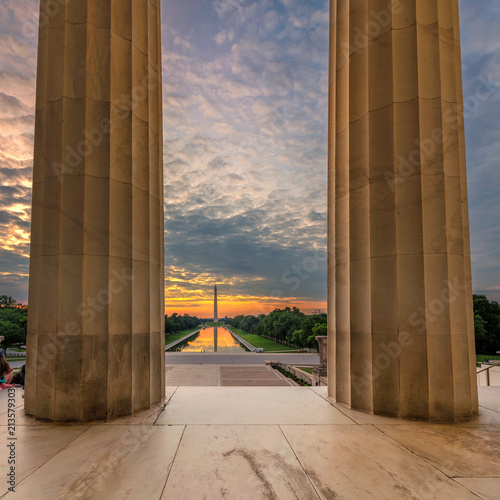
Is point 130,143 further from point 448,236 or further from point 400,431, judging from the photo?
point 400,431

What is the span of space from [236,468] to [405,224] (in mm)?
8916

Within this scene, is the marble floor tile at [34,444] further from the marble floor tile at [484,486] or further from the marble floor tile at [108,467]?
the marble floor tile at [484,486]

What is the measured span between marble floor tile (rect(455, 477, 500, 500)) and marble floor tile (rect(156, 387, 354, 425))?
4025mm

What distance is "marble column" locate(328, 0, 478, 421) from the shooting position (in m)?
11.7

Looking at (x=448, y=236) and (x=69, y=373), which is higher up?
(x=448, y=236)

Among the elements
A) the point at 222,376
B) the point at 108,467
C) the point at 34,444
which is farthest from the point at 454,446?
the point at 222,376

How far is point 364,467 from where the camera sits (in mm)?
7781

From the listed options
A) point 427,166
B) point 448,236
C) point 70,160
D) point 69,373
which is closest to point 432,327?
point 448,236

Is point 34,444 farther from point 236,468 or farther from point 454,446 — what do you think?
point 454,446

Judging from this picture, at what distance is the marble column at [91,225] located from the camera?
1148cm

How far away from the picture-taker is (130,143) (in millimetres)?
12656

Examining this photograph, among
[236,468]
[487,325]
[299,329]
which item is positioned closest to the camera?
[236,468]

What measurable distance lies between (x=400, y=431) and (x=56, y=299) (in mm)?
11134

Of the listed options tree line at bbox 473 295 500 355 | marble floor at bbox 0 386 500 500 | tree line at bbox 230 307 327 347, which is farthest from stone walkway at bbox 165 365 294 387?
tree line at bbox 473 295 500 355
